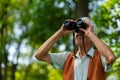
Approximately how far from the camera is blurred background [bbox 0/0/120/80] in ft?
35.6

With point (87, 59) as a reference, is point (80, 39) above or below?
above

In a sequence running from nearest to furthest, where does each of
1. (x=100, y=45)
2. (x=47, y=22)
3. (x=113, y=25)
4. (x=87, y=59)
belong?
1. (x=100, y=45)
2. (x=87, y=59)
3. (x=113, y=25)
4. (x=47, y=22)

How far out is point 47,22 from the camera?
16469mm

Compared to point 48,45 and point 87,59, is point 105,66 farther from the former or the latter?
point 48,45

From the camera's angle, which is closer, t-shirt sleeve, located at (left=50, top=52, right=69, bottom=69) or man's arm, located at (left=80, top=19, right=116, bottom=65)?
man's arm, located at (left=80, top=19, right=116, bottom=65)

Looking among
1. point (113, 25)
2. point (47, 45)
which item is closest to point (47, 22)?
point (113, 25)

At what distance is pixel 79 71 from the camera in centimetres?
533

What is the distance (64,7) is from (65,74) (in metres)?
10.3

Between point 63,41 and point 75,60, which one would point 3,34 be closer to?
point 63,41

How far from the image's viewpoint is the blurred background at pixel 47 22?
10.8 metres

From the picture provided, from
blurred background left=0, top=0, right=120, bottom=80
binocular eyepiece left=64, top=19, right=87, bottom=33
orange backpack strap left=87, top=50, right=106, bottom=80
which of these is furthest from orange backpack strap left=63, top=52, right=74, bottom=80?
blurred background left=0, top=0, right=120, bottom=80

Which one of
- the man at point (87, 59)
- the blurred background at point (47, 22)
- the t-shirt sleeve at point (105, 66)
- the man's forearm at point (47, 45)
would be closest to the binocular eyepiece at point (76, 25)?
the man at point (87, 59)

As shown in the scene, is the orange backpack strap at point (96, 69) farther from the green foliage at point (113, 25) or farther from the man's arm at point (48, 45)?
the green foliage at point (113, 25)

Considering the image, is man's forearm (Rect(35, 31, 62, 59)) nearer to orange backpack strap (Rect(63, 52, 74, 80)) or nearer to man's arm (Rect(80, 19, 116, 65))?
orange backpack strap (Rect(63, 52, 74, 80))
